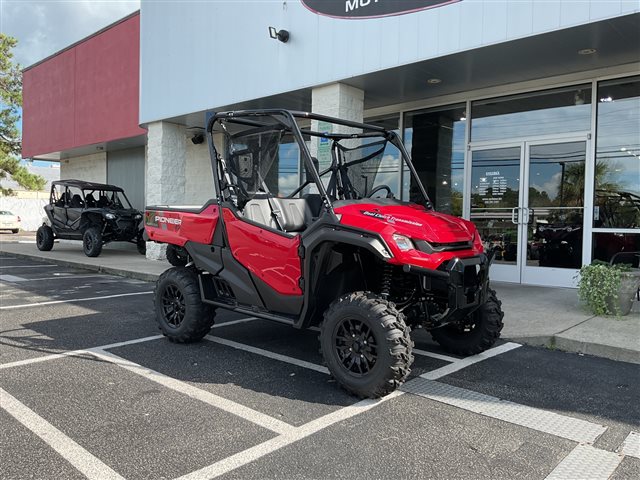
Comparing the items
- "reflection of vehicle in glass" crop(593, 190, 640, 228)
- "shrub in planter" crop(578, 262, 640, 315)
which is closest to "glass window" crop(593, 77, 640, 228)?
"reflection of vehicle in glass" crop(593, 190, 640, 228)

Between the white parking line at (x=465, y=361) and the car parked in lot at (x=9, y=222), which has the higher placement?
the car parked in lot at (x=9, y=222)

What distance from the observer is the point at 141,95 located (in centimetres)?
1344

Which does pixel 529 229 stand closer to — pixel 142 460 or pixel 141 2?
pixel 142 460

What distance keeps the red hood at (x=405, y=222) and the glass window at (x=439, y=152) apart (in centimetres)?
546

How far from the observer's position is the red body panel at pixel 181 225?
5027 mm

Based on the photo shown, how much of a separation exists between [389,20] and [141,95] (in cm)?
788

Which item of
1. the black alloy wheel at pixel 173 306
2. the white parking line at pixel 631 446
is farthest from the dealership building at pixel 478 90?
the white parking line at pixel 631 446

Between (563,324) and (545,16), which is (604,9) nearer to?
(545,16)

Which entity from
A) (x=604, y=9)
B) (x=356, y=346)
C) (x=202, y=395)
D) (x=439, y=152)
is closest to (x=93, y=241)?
(x=439, y=152)

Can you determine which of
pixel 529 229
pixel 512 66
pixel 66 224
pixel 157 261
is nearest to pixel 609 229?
pixel 529 229

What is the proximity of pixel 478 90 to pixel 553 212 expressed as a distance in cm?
256

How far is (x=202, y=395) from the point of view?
387 centimetres

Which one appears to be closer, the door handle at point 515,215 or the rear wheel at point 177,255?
the rear wheel at point 177,255

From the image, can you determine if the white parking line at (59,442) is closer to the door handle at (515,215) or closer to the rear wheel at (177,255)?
the rear wheel at (177,255)
